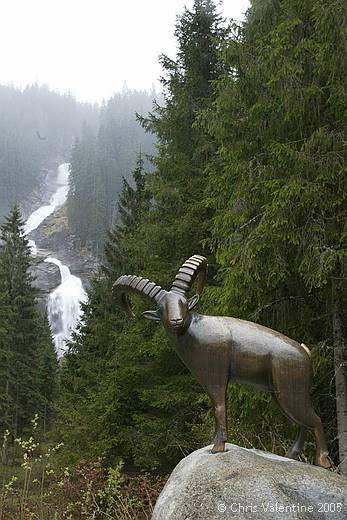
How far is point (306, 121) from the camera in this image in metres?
7.50

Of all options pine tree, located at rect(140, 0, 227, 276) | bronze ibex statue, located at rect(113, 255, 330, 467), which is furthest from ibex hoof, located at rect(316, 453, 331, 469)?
pine tree, located at rect(140, 0, 227, 276)

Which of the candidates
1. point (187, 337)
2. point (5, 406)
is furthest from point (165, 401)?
point (5, 406)

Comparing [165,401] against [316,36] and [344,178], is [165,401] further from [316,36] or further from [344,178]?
[316,36]

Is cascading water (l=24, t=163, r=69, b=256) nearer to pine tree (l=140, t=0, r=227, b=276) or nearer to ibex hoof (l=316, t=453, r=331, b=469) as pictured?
pine tree (l=140, t=0, r=227, b=276)

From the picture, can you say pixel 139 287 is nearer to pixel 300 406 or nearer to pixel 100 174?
pixel 300 406

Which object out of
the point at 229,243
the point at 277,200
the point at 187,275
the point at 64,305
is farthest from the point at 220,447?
the point at 64,305

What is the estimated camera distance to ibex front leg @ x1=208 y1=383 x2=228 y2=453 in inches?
157

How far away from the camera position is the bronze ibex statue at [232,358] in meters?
3.95

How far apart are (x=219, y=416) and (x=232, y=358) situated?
45 centimetres

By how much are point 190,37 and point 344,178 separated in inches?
319

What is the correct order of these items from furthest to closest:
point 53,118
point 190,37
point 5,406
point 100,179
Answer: point 53,118 < point 100,179 < point 5,406 < point 190,37

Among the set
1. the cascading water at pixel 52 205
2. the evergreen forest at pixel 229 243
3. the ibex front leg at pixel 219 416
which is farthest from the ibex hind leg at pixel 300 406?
the cascading water at pixel 52 205

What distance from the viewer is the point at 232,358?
4.06 meters

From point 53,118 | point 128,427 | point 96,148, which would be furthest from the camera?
point 53,118
